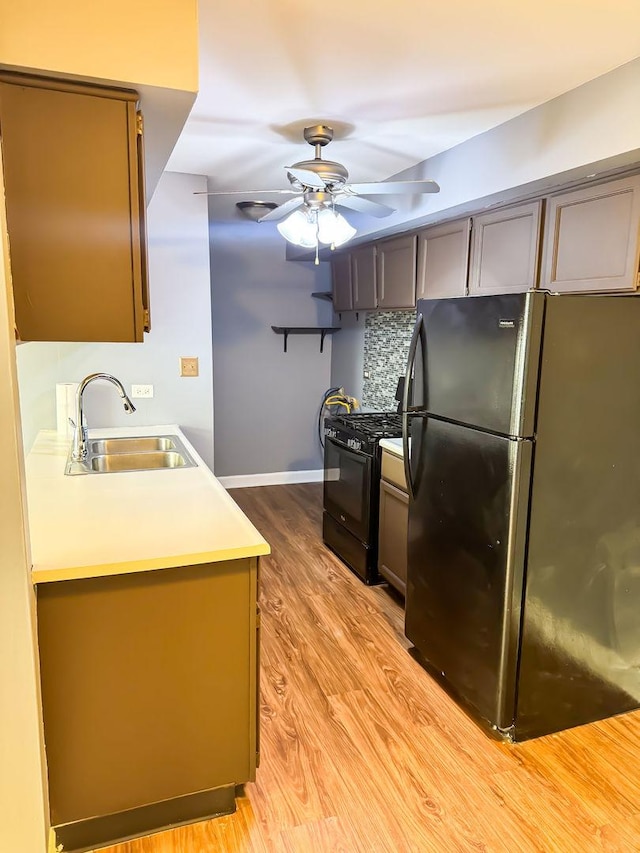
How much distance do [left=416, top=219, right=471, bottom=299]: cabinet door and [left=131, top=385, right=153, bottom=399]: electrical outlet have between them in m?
1.78

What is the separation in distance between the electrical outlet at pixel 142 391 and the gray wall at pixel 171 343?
0.03m

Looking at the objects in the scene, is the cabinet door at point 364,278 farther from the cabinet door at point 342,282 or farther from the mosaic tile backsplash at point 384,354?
the mosaic tile backsplash at point 384,354

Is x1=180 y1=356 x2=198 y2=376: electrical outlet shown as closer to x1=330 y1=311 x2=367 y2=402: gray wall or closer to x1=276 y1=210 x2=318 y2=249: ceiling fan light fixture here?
x1=276 y1=210 x2=318 y2=249: ceiling fan light fixture

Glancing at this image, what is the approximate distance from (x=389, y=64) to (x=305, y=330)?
3243 millimetres

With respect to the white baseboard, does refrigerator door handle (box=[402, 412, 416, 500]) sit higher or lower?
higher

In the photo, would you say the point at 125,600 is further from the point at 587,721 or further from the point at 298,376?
the point at 298,376

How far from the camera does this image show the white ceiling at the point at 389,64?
5.82ft

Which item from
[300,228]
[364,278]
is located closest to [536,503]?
[300,228]

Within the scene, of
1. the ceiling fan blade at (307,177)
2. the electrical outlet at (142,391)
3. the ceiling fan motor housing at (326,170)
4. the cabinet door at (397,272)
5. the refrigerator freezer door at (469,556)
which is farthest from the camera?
the electrical outlet at (142,391)

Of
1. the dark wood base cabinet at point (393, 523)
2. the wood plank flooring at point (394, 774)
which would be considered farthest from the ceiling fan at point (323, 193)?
the wood plank flooring at point (394, 774)

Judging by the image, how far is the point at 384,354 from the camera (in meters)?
4.67

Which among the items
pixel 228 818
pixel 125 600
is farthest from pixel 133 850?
pixel 125 600

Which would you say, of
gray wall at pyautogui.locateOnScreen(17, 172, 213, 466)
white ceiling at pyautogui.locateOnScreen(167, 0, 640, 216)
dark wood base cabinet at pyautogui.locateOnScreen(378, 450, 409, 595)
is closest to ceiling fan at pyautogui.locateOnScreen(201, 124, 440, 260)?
white ceiling at pyautogui.locateOnScreen(167, 0, 640, 216)

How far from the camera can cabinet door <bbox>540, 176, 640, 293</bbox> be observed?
2102 mm
